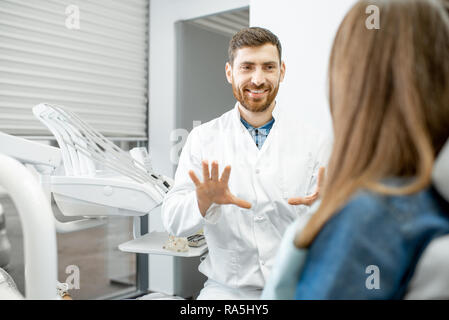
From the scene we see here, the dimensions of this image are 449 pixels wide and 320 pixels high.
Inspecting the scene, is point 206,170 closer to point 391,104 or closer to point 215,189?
point 215,189

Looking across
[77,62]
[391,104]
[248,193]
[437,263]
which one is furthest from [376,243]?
[77,62]

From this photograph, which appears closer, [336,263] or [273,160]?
[336,263]

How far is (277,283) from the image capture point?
60 cm

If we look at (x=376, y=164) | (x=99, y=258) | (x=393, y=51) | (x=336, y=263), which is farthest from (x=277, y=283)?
(x=99, y=258)

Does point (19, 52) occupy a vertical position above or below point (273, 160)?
above

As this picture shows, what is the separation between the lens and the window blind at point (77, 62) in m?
2.23

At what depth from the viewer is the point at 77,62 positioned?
2500 mm

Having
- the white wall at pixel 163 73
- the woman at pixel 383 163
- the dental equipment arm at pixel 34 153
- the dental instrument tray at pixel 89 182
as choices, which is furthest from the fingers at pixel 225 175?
the white wall at pixel 163 73

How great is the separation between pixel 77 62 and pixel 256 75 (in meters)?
1.54

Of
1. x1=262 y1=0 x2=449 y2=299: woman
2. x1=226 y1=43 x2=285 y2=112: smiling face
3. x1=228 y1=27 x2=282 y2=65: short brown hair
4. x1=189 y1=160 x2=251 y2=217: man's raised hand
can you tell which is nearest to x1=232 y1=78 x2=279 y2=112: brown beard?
x1=226 y1=43 x2=285 y2=112: smiling face
